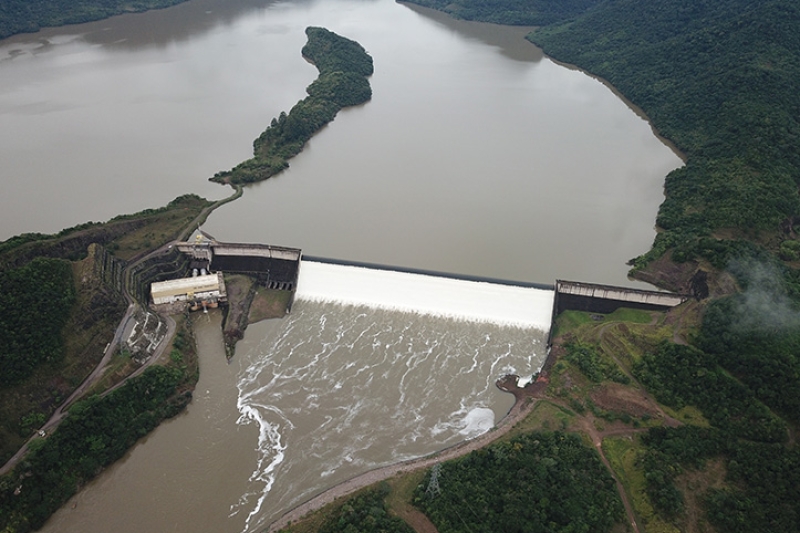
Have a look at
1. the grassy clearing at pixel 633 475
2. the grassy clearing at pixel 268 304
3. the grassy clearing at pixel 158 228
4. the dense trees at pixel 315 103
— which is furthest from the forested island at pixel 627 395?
the dense trees at pixel 315 103

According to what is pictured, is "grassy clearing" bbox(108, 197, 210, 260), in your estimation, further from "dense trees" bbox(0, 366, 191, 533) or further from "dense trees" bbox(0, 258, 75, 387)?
"dense trees" bbox(0, 366, 191, 533)

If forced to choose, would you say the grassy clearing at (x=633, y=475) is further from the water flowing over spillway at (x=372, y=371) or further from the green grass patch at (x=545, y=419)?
the water flowing over spillway at (x=372, y=371)

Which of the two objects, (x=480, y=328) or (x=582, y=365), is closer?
(x=582, y=365)

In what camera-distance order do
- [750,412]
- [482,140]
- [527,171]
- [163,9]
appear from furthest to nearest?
[163,9] → [482,140] → [527,171] → [750,412]

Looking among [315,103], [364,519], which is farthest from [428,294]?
[315,103]

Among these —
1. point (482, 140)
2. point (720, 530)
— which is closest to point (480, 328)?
point (720, 530)

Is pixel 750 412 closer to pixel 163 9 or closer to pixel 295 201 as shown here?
pixel 295 201

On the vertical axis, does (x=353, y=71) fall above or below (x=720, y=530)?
above
